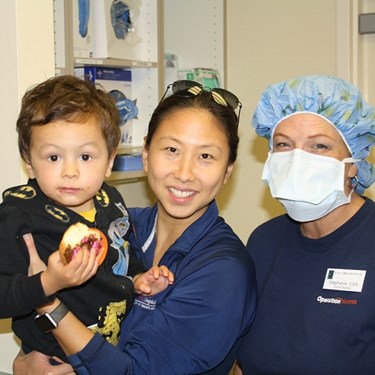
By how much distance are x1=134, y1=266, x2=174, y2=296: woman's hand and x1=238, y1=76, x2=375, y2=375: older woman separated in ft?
1.08

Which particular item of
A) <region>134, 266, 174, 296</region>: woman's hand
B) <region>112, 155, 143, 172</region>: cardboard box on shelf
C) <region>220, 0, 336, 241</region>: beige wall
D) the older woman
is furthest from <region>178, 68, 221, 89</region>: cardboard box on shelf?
<region>134, 266, 174, 296</region>: woman's hand

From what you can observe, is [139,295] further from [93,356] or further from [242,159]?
[242,159]

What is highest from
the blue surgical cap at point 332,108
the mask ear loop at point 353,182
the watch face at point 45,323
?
the blue surgical cap at point 332,108

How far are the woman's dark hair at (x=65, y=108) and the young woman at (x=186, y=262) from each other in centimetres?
17

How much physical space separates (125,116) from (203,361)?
64.9 inches

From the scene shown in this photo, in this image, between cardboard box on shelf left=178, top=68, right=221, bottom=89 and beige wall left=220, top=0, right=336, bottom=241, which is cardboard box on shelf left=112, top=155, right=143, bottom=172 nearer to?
cardboard box on shelf left=178, top=68, right=221, bottom=89

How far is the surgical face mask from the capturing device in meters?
1.75

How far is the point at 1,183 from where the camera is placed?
179 cm

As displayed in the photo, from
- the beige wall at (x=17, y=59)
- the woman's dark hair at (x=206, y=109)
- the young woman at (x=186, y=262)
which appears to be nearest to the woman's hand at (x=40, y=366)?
the young woman at (x=186, y=262)

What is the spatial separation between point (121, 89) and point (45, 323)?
1.68 m

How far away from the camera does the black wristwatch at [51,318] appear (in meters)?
1.41

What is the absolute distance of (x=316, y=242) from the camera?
1760 millimetres

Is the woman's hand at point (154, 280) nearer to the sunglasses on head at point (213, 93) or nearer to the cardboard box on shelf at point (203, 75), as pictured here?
the sunglasses on head at point (213, 93)

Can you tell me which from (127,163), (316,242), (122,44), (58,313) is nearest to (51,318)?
(58,313)
